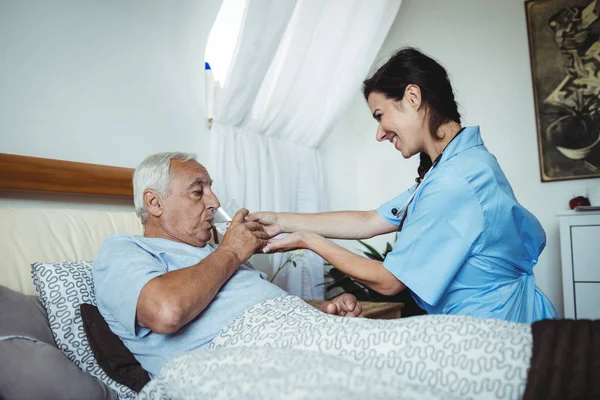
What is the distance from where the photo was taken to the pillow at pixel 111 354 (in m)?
1.27

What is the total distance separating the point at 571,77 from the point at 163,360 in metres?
3.03

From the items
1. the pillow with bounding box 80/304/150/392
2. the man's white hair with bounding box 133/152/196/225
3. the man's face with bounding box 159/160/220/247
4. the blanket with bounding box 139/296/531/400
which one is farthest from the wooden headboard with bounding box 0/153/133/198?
the blanket with bounding box 139/296/531/400

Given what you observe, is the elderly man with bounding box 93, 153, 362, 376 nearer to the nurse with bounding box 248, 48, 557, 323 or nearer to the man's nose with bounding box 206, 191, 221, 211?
the man's nose with bounding box 206, 191, 221, 211

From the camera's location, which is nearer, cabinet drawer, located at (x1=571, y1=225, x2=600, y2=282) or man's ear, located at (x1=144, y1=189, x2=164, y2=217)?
man's ear, located at (x1=144, y1=189, x2=164, y2=217)

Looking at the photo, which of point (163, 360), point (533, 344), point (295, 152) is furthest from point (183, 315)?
point (295, 152)

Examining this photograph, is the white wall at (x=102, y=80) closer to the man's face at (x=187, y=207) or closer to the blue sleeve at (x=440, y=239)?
the man's face at (x=187, y=207)

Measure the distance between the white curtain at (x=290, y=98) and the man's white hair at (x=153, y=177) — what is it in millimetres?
645

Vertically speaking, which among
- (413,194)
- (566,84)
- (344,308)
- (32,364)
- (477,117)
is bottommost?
(344,308)

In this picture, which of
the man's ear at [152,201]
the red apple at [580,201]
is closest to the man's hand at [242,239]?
the man's ear at [152,201]

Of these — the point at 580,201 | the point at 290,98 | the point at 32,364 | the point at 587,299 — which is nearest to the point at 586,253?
the point at 587,299

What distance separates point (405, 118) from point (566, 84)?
2206mm

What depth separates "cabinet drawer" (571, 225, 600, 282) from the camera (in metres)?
2.59

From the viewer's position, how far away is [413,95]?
1.48 m

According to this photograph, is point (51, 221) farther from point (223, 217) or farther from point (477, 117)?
point (477, 117)
